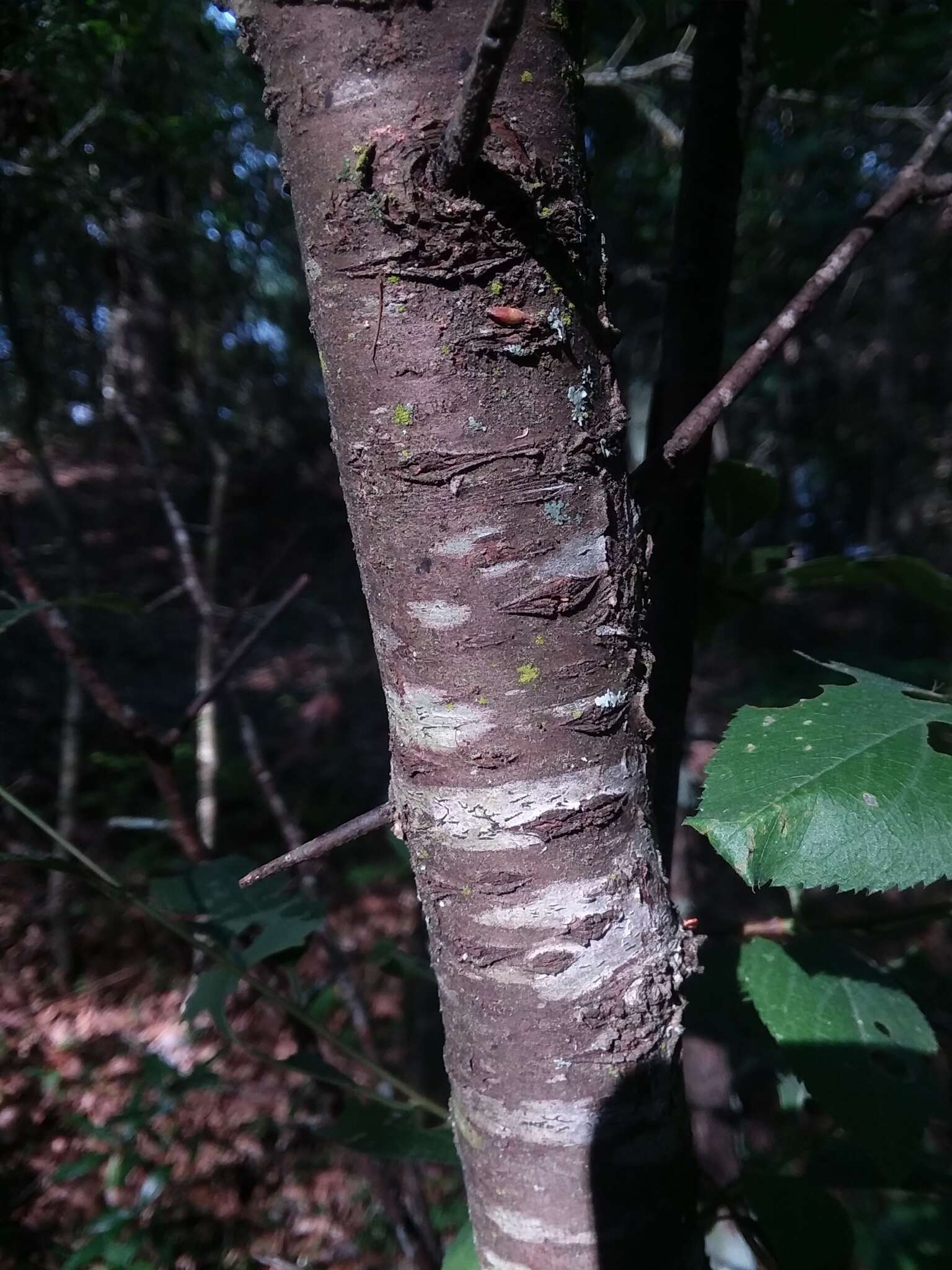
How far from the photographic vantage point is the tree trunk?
1.57 ft

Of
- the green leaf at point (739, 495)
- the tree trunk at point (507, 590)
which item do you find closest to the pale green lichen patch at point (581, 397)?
the tree trunk at point (507, 590)

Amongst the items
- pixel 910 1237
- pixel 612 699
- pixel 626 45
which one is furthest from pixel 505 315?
pixel 626 45

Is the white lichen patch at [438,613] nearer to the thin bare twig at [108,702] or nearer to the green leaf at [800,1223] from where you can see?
the thin bare twig at [108,702]

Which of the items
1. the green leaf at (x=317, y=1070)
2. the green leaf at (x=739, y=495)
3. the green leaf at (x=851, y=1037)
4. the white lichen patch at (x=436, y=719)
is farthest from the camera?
the green leaf at (x=317, y=1070)

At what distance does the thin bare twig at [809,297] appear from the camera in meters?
0.64

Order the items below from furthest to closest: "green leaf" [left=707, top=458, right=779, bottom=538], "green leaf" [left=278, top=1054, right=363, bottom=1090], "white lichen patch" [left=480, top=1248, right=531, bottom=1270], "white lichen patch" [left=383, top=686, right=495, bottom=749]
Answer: "green leaf" [left=278, top=1054, right=363, bottom=1090]
"green leaf" [left=707, top=458, right=779, bottom=538]
"white lichen patch" [left=480, top=1248, right=531, bottom=1270]
"white lichen patch" [left=383, top=686, right=495, bottom=749]

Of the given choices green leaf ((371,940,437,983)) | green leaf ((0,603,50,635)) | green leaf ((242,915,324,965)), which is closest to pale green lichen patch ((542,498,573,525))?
green leaf ((0,603,50,635))

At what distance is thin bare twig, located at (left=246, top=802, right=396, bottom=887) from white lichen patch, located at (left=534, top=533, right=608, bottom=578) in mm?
239

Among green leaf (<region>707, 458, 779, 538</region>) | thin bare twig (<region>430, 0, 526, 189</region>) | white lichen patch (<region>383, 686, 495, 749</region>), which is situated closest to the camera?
thin bare twig (<region>430, 0, 526, 189</region>)

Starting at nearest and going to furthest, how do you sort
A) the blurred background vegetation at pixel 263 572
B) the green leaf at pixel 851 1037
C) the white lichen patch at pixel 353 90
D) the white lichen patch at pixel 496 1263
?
the white lichen patch at pixel 353 90, the white lichen patch at pixel 496 1263, the green leaf at pixel 851 1037, the blurred background vegetation at pixel 263 572

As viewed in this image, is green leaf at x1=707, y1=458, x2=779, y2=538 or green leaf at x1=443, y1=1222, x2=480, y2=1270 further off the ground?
green leaf at x1=707, y1=458, x2=779, y2=538

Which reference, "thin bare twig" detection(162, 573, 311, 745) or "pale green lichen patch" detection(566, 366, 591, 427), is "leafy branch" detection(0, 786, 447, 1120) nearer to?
"thin bare twig" detection(162, 573, 311, 745)

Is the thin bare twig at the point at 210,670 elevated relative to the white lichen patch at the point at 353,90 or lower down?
lower down

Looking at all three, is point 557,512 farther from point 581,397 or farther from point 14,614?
point 14,614
